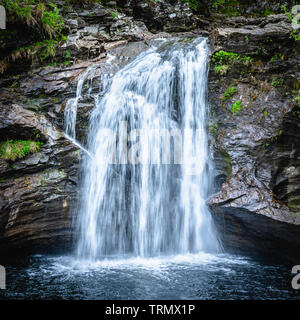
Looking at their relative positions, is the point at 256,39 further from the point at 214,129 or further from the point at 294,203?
the point at 294,203

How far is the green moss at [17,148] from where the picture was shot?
5637mm

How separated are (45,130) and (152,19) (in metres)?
7.22

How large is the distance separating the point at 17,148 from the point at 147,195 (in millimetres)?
3197

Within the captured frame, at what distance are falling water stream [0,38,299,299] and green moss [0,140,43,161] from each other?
0.92 meters

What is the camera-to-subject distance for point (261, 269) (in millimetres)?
4898

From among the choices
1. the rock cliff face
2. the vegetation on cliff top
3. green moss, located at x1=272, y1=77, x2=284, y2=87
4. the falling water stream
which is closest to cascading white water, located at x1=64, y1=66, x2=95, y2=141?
the falling water stream

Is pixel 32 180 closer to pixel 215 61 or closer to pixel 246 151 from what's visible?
pixel 246 151

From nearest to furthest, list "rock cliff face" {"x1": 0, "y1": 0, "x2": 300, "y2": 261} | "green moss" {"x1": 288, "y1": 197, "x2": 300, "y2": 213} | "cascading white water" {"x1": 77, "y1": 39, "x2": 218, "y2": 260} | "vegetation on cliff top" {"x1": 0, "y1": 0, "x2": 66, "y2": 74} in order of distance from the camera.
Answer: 1. "green moss" {"x1": 288, "y1": 197, "x2": 300, "y2": 213}
2. "rock cliff face" {"x1": 0, "y1": 0, "x2": 300, "y2": 261}
3. "cascading white water" {"x1": 77, "y1": 39, "x2": 218, "y2": 260}
4. "vegetation on cliff top" {"x1": 0, "y1": 0, "x2": 66, "y2": 74}

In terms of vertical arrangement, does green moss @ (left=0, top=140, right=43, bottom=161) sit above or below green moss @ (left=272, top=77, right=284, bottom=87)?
below

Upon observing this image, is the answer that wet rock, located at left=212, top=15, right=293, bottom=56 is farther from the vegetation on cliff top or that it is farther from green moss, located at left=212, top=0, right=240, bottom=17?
green moss, located at left=212, top=0, right=240, bottom=17

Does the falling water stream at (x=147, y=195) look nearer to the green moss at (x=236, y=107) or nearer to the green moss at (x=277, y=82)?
the green moss at (x=236, y=107)

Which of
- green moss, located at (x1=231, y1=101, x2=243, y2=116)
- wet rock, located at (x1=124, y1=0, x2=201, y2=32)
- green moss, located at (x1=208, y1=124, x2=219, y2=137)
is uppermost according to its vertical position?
wet rock, located at (x1=124, y1=0, x2=201, y2=32)

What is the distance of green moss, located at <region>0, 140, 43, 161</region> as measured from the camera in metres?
5.64
